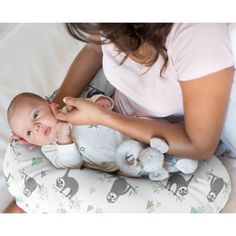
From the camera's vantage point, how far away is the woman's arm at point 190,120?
22.9 inches

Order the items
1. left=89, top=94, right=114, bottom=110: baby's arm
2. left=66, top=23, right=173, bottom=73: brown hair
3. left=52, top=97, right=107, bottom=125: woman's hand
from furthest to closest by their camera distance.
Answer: left=89, top=94, right=114, bottom=110: baby's arm
left=52, top=97, right=107, bottom=125: woman's hand
left=66, top=23, right=173, bottom=73: brown hair

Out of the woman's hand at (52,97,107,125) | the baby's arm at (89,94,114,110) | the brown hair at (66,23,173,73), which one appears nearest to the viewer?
the brown hair at (66,23,173,73)

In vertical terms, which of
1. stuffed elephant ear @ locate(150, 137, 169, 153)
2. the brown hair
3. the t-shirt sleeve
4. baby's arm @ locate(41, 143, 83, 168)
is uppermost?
the brown hair

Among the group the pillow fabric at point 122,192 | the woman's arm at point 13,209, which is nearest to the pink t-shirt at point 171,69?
the pillow fabric at point 122,192

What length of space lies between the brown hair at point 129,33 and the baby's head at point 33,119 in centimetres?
16

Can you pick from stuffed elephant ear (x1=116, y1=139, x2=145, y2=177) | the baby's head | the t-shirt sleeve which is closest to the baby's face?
the baby's head

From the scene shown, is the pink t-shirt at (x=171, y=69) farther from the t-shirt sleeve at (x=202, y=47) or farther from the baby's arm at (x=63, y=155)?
the baby's arm at (x=63, y=155)

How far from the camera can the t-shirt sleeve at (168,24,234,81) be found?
550 mm

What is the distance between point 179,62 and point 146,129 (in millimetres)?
136

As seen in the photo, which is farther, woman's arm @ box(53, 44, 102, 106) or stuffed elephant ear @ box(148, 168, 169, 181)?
woman's arm @ box(53, 44, 102, 106)

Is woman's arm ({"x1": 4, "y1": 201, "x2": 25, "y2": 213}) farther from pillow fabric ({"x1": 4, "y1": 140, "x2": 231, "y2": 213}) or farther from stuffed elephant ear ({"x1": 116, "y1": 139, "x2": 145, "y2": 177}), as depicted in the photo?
stuffed elephant ear ({"x1": 116, "y1": 139, "x2": 145, "y2": 177})

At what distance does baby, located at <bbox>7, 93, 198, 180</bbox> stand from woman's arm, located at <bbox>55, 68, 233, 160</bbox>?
2 cm

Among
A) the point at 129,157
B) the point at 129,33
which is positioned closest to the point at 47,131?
the point at 129,157
